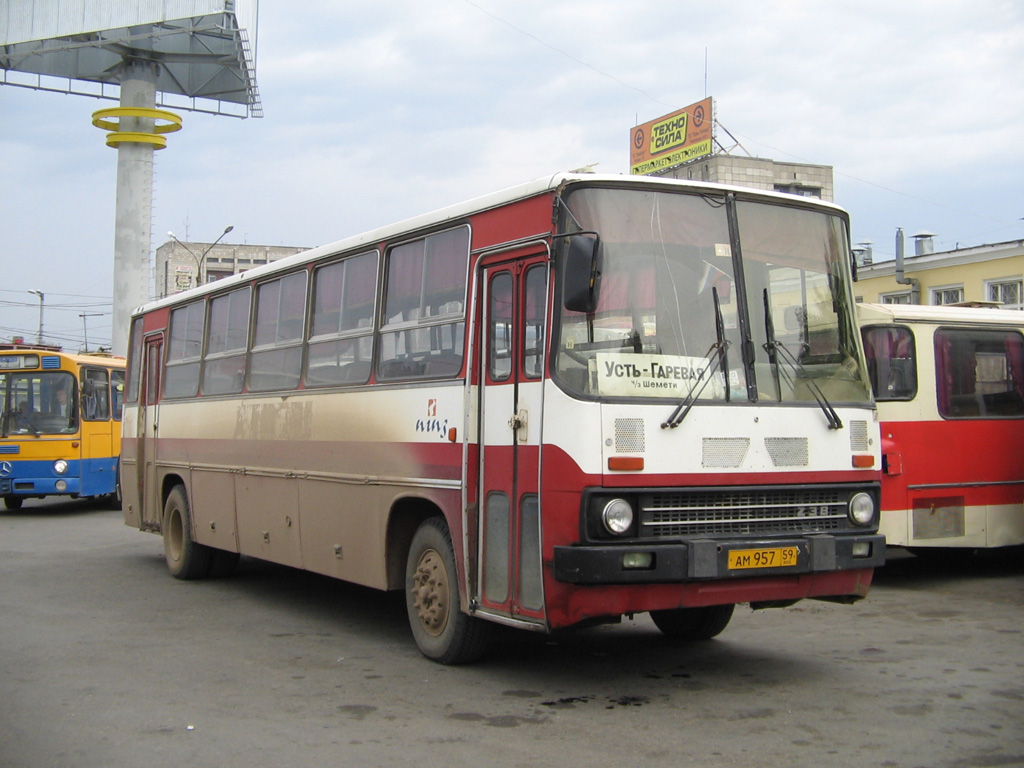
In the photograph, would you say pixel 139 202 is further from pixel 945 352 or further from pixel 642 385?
pixel 642 385

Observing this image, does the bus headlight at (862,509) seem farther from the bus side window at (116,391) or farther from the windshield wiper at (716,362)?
the bus side window at (116,391)

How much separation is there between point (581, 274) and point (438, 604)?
2722 mm

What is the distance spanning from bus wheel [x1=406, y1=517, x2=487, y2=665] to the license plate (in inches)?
75.4

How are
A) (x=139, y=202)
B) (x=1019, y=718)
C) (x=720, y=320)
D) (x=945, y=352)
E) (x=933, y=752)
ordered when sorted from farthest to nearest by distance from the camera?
(x=139, y=202) → (x=945, y=352) → (x=720, y=320) → (x=1019, y=718) → (x=933, y=752)

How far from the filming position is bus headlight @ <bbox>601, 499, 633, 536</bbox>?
6.41 meters

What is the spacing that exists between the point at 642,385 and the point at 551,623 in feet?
4.77

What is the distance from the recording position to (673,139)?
217 feet

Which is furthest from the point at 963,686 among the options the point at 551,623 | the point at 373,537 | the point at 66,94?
the point at 66,94

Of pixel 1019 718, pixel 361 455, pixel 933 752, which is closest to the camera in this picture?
pixel 933 752

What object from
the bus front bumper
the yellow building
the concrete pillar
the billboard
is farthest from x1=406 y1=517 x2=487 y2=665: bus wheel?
the billboard

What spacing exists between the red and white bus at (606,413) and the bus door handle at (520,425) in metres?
0.01

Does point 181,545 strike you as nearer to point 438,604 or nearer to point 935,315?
point 438,604

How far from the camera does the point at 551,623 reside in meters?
6.56

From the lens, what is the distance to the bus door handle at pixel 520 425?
273 inches
